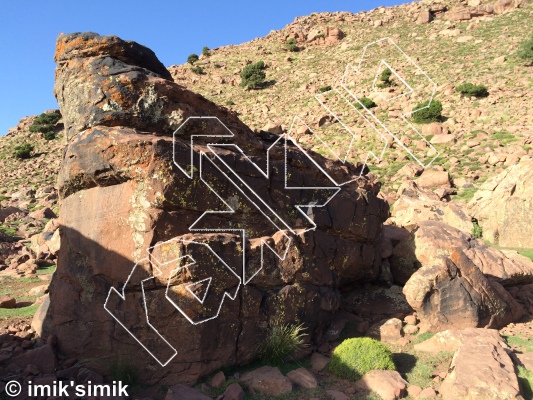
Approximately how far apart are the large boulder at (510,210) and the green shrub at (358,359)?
38.2 feet

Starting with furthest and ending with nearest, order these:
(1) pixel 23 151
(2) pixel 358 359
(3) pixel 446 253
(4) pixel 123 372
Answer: (1) pixel 23 151 < (3) pixel 446 253 < (2) pixel 358 359 < (4) pixel 123 372

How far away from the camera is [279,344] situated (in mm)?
8180

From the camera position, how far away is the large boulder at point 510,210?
1662 centimetres

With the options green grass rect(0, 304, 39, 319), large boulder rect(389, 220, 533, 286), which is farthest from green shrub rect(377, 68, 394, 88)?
green grass rect(0, 304, 39, 319)

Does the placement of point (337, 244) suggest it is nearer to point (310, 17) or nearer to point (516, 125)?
point (516, 125)

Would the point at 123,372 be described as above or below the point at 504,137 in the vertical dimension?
below

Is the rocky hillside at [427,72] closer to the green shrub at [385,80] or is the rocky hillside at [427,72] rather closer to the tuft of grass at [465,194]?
the tuft of grass at [465,194]

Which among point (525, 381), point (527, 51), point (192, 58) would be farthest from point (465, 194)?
point (192, 58)

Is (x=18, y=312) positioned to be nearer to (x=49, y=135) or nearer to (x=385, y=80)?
(x=385, y=80)

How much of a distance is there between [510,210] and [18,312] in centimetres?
1835

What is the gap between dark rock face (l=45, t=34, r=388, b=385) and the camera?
7.72 m

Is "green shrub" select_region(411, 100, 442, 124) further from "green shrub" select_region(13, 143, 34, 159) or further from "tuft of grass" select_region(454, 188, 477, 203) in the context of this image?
"green shrub" select_region(13, 143, 34, 159)

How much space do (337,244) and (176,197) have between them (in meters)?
4.28

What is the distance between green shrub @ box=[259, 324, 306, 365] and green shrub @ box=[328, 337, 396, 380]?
2.69 feet
